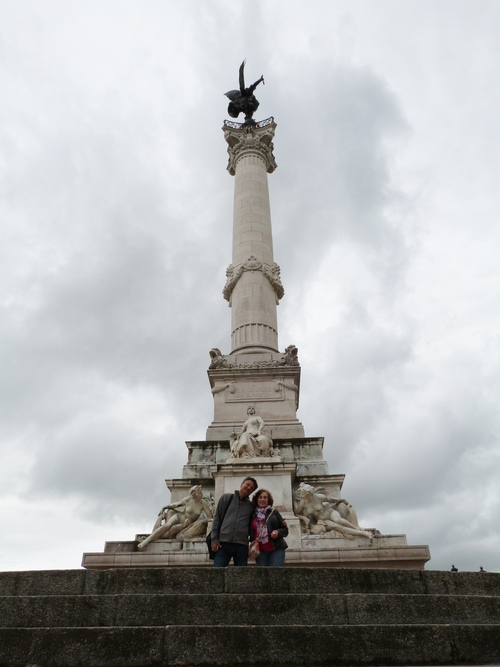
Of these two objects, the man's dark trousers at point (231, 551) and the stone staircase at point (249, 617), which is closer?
the stone staircase at point (249, 617)

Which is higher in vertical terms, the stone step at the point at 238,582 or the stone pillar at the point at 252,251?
the stone pillar at the point at 252,251

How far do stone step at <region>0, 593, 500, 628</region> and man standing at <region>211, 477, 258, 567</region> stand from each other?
172 cm

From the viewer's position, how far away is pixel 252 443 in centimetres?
1628

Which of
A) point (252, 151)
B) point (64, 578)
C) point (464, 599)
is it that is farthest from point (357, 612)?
point (252, 151)

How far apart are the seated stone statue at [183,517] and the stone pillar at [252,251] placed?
7.69 m

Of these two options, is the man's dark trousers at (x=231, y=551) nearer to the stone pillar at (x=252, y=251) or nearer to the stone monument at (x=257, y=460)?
the stone monument at (x=257, y=460)

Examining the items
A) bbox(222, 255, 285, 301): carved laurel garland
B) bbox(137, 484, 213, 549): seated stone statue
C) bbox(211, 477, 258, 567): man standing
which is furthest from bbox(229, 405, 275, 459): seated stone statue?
bbox(222, 255, 285, 301): carved laurel garland

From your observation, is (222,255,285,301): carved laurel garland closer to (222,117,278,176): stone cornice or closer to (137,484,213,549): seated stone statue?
(222,117,278,176): stone cornice

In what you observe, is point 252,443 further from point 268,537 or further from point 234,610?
point 234,610

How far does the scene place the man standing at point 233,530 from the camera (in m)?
8.14

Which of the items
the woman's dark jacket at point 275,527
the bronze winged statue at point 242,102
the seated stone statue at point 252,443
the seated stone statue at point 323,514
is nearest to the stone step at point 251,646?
the woman's dark jacket at point 275,527

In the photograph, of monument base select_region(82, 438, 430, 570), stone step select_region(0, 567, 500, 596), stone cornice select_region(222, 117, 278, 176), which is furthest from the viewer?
stone cornice select_region(222, 117, 278, 176)

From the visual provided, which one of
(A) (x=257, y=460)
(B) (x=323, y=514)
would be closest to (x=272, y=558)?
(B) (x=323, y=514)

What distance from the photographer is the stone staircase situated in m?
5.21
